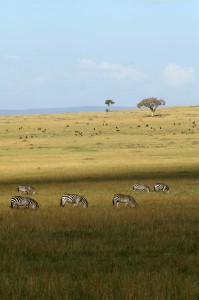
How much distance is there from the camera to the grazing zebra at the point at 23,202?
951 inches

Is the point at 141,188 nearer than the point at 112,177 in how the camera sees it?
Yes

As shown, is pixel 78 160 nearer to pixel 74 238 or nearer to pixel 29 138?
pixel 29 138

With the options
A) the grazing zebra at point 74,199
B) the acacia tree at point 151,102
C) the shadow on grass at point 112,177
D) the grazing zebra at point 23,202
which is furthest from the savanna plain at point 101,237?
the acacia tree at point 151,102

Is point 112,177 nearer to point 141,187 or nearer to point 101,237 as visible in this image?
point 141,187

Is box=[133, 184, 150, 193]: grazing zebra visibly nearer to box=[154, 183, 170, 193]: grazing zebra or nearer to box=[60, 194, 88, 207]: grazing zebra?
box=[154, 183, 170, 193]: grazing zebra

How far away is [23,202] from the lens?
2431cm

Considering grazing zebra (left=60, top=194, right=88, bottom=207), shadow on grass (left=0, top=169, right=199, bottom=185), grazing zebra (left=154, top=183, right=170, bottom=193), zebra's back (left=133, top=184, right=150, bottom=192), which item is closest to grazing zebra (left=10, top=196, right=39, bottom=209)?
grazing zebra (left=60, top=194, right=88, bottom=207)

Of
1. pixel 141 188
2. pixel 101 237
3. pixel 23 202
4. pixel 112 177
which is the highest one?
pixel 112 177

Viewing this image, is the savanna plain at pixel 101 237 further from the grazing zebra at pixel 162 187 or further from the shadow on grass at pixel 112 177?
the grazing zebra at pixel 162 187

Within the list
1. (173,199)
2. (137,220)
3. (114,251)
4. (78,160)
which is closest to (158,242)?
(114,251)

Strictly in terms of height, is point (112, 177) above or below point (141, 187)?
above

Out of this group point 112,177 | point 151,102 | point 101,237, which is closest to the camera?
point 101,237

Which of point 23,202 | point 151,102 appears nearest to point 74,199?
point 23,202

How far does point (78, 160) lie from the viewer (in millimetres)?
58906
